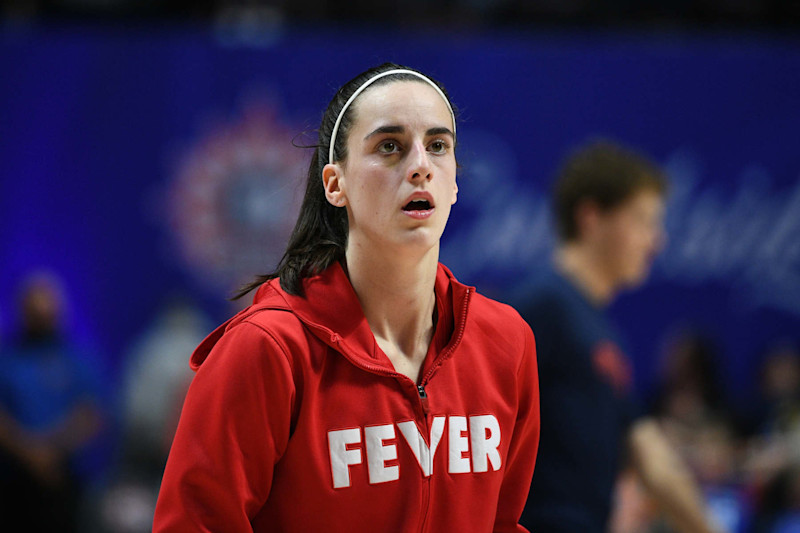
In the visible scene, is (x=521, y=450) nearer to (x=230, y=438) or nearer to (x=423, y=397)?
(x=423, y=397)

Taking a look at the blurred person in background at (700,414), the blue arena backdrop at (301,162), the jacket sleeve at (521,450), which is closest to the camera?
the jacket sleeve at (521,450)

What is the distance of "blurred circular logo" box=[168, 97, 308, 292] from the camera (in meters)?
7.64

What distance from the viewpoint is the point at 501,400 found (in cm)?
204

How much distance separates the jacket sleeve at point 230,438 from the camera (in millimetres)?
1743

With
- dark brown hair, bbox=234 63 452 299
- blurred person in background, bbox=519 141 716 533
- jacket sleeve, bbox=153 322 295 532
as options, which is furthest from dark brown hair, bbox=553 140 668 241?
jacket sleeve, bbox=153 322 295 532

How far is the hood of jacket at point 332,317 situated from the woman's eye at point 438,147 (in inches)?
11.8

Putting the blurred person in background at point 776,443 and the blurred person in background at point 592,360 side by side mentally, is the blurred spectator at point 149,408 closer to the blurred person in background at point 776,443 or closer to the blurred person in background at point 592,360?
the blurred person in background at point 776,443

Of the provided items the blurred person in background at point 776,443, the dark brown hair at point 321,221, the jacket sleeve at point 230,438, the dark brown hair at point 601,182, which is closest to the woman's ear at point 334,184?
the dark brown hair at point 321,221

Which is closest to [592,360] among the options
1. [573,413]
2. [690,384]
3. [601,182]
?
[573,413]

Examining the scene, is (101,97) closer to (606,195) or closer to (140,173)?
(140,173)

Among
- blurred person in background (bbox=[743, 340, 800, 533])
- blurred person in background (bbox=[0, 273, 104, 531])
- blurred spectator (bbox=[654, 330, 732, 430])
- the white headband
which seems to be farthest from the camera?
blurred spectator (bbox=[654, 330, 732, 430])

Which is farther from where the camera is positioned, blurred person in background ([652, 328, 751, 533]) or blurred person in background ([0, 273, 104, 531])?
blurred person in background ([0, 273, 104, 531])

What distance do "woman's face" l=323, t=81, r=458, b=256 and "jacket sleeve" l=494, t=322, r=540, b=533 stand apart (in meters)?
0.37

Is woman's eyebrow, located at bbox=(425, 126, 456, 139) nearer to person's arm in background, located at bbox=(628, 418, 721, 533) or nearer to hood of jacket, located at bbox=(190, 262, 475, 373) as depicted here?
hood of jacket, located at bbox=(190, 262, 475, 373)
